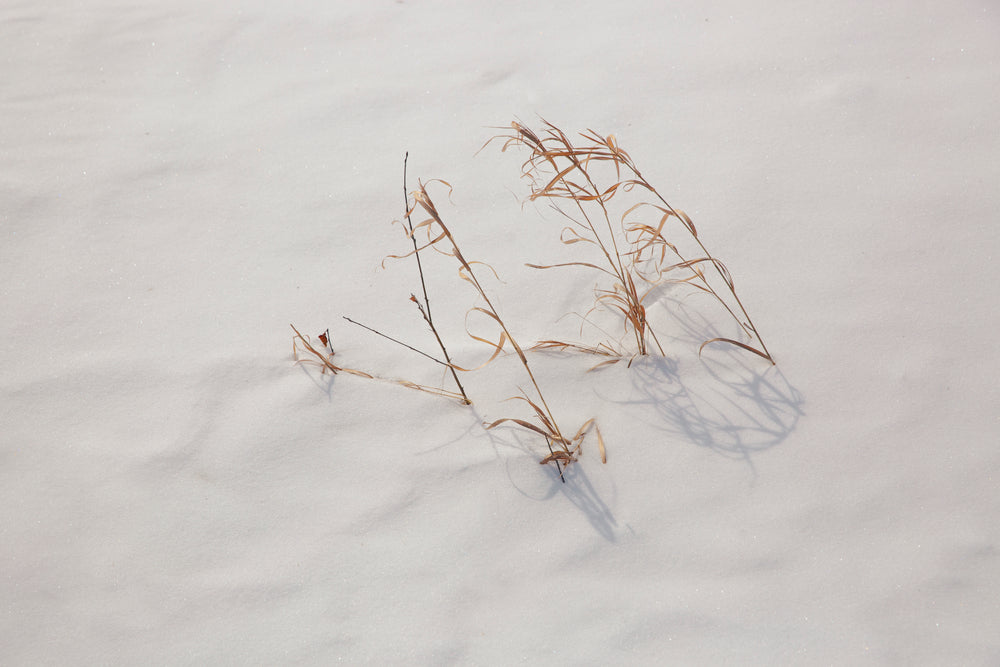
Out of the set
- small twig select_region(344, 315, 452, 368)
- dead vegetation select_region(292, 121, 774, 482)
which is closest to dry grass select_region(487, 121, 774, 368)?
dead vegetation select_region(292, 121, 774, 482)

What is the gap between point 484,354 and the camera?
1.62 metres

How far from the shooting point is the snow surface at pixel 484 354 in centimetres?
131

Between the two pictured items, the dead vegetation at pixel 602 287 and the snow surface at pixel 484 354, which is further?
the dead vegetation at pixel 602 287

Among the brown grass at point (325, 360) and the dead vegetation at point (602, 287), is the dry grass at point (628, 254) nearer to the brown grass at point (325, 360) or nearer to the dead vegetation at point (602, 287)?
the dead vegetation at point (602, 287)

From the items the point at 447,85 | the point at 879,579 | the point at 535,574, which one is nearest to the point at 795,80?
the point at 447,85

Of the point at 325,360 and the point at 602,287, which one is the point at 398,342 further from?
the point at 602,287

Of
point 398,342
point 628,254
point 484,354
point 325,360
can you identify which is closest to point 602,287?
point 628,254

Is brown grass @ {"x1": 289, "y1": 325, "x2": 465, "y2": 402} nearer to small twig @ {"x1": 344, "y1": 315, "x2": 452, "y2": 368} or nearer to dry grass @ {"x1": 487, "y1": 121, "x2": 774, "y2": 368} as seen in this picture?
small twig @ {"x1": 344, "y1": 315, "x2": 452, "y2": 368}

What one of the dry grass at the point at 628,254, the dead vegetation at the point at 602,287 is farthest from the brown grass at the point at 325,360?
the dry grass at the point at 628,254

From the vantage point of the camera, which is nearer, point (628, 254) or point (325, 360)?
point (325, 360)

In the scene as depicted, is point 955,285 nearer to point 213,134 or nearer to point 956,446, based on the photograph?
point 956,446

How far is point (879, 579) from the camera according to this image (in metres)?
1.29

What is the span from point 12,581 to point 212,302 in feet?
2.23

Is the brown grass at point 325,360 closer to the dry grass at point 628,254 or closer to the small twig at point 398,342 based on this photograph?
the small twig at point 398,342
